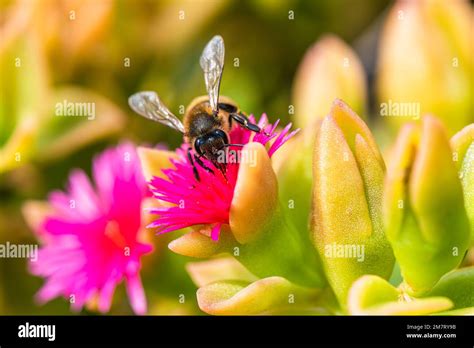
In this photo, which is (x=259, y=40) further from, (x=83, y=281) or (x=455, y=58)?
(x=83, y=281)

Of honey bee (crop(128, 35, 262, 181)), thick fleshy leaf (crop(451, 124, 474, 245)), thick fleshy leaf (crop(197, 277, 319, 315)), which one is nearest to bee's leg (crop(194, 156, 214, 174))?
honey bee (crop(128, 35, 262, 181))

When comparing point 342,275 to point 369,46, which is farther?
point 369,46

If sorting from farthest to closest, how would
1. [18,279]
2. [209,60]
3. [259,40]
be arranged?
[259,40] → [18,279] → [209,60]

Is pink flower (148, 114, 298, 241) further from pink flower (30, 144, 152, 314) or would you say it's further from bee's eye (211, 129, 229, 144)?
pink flower (30, 144, 152, 314)

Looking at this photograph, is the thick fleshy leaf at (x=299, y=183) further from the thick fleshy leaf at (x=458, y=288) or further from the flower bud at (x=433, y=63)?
the flower bud at (x=433, y=63)

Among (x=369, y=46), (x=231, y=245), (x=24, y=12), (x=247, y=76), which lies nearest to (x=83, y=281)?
(x=231, y=245)

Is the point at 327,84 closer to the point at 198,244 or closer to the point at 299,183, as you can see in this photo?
the point at 299,183
